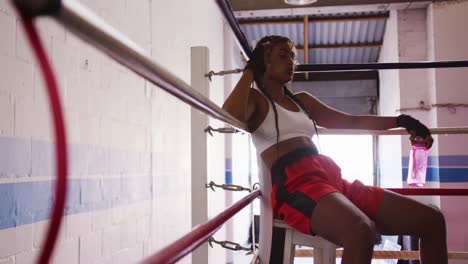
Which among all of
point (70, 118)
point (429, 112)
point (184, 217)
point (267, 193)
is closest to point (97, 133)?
point (70, 118)

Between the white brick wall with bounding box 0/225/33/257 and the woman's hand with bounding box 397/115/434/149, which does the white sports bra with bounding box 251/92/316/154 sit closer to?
the woman's hand with bounding box 397/115/434/149

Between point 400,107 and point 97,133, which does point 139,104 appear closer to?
point 97,133

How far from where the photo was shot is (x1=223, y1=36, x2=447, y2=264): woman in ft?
4.17

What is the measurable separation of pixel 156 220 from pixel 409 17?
4514 millimetres

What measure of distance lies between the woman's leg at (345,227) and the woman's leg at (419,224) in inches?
9.0

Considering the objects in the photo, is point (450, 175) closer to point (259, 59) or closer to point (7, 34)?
point (259, 59)

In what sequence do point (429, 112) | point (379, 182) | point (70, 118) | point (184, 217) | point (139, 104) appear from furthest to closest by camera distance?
1. point (379, 182)
2. point (429, 112)
3. point (184, 217)
4. point (139, 104)
5. point (70, 118)

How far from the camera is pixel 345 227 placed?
1233 mm

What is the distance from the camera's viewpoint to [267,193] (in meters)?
1.52

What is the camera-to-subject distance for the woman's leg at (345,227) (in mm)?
1198

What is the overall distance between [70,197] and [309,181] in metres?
→ 0.78

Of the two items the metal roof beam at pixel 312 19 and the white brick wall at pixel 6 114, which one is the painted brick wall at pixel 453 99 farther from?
the white brick wall at pixel 6 114

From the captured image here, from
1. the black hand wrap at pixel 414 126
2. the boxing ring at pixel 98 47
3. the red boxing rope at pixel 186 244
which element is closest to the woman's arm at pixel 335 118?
the black hand wrap at pixel 414 126

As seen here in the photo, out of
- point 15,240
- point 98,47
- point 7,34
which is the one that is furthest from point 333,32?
point 98,47
